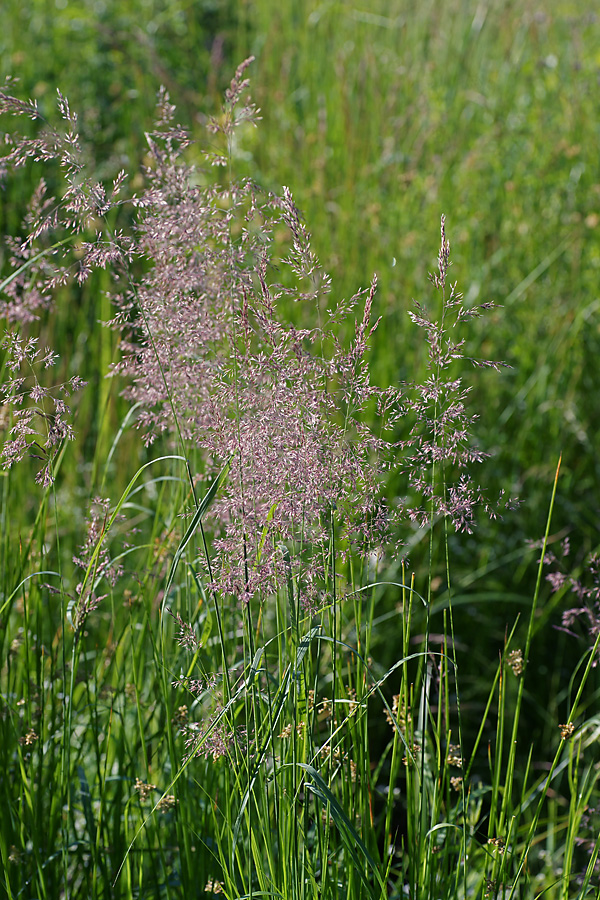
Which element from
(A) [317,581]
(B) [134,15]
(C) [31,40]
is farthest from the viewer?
(B) [134,15]

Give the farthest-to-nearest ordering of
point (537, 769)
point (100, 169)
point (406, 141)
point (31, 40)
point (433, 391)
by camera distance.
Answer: point (31, 40) → point (100, 169) → point (406, 141) → point (537, 769) → point (433, 391)

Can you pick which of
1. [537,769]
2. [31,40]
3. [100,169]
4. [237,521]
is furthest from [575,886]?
[31,40]

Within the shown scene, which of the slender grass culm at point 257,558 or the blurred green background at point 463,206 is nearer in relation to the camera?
the slender grass culm at point 257,558

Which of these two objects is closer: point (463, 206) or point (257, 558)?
point (257, 558)

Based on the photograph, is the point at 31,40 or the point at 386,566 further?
the point at 31,40

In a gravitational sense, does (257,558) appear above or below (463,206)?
below

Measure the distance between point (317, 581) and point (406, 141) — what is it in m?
3.66

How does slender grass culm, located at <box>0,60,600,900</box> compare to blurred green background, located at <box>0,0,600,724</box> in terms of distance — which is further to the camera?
blurred green background, located at <box>0,0,600,724</box>

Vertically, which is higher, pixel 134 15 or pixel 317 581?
pixel 134 15

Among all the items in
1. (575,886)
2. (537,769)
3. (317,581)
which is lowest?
(537,769)

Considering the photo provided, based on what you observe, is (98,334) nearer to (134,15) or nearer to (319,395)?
(319,395)

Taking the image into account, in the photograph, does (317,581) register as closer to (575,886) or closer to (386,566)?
(575,886)

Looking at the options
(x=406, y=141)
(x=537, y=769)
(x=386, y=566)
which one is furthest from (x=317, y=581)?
(x=406, y=141)

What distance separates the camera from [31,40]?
5844mm
